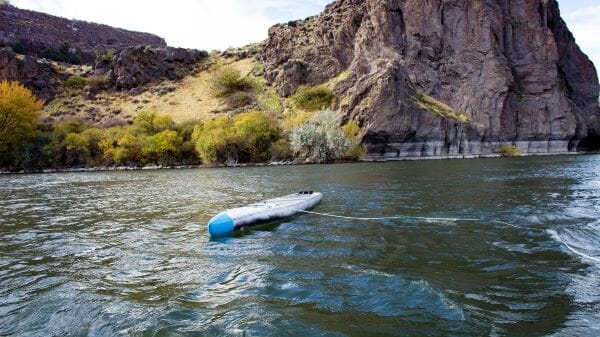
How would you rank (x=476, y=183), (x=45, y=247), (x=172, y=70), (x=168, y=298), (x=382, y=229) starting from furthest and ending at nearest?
(x=172, y=70), (x=476, y=183), (x=382, y=229), (x=45, y=247), (x=168, y=298)

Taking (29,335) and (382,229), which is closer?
(29,335)

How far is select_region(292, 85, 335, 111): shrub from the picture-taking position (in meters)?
85.8

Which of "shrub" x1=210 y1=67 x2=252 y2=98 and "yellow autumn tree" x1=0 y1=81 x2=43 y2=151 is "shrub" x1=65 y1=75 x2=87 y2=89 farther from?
"yellow autumn tree" x1=0 y1=81 x2=43 y2=151

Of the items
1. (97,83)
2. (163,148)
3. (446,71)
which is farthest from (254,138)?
(97,83)

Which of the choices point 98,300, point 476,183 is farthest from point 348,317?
point 476,183

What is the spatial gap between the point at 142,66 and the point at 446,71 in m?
72.6

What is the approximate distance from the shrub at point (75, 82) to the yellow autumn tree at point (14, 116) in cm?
3353

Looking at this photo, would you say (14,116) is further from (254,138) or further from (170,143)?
(254,138)

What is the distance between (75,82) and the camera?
103562 mm

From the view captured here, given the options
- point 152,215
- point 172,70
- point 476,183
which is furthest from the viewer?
point 172,70

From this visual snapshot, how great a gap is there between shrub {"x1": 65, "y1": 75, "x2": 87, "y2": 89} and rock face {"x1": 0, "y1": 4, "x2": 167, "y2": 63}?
37145mm

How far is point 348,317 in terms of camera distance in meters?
7.89

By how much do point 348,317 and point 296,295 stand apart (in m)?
1.61

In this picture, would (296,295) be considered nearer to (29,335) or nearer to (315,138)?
(29,335)
